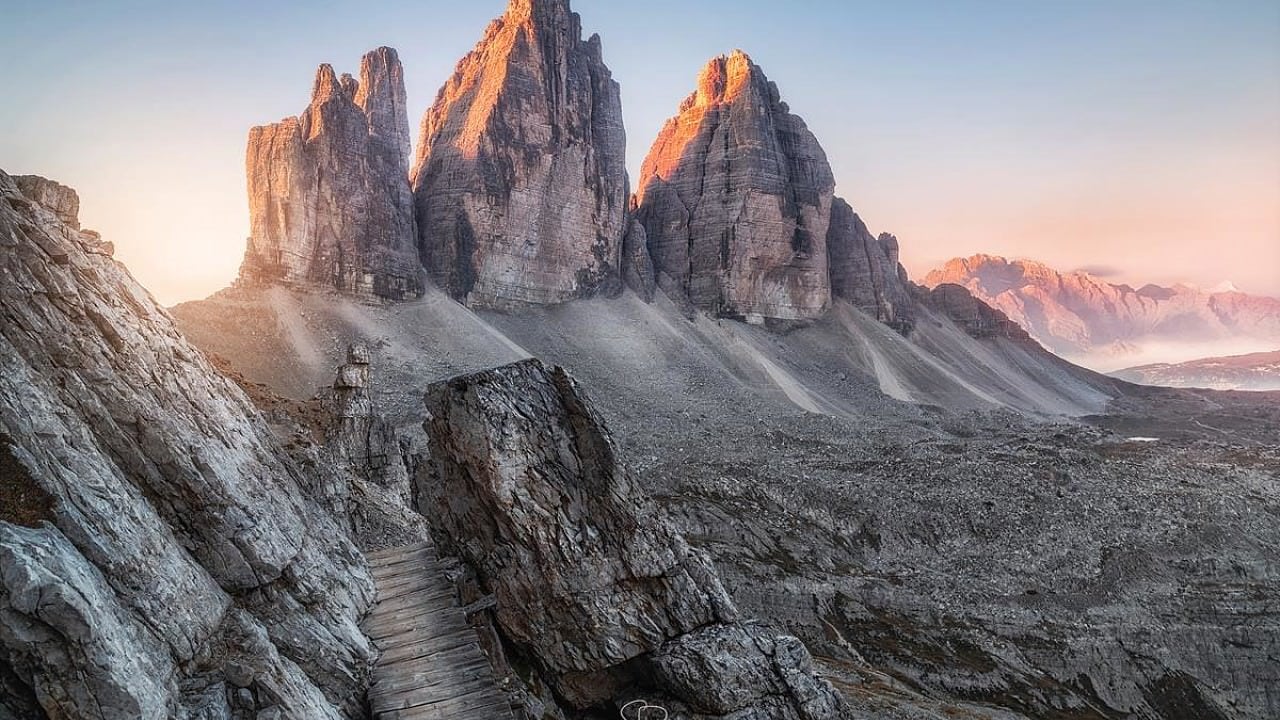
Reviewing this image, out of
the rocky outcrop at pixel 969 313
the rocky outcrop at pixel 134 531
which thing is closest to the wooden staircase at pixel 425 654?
the rocky outcrop at pixel 134 531

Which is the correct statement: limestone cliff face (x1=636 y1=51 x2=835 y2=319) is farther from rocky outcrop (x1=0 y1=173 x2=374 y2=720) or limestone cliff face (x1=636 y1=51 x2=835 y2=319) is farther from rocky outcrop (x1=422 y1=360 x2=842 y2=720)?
rocky outcrop (x1=0 y1=173 x2=374 y2=720)

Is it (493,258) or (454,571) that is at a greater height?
(493,258)

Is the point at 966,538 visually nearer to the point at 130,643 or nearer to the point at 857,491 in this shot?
the point at 857,491

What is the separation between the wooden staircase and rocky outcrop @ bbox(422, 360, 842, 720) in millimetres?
1052

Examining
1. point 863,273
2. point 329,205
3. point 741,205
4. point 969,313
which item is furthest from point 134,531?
point 969,313

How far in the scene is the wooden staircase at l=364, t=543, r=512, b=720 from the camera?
9508mm

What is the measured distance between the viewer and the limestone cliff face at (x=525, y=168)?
80.9m

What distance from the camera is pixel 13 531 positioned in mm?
6039

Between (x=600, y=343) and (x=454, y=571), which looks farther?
(x=600, y=343)

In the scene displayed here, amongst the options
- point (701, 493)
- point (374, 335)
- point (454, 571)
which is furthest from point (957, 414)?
point (454, 571)

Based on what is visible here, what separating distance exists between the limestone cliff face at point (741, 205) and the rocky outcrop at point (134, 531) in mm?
89336

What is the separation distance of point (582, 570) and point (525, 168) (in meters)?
76.9

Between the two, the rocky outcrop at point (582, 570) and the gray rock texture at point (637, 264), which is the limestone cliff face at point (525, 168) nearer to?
the gray rock texture at point (637, 264)

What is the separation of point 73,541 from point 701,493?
37.2 meters
